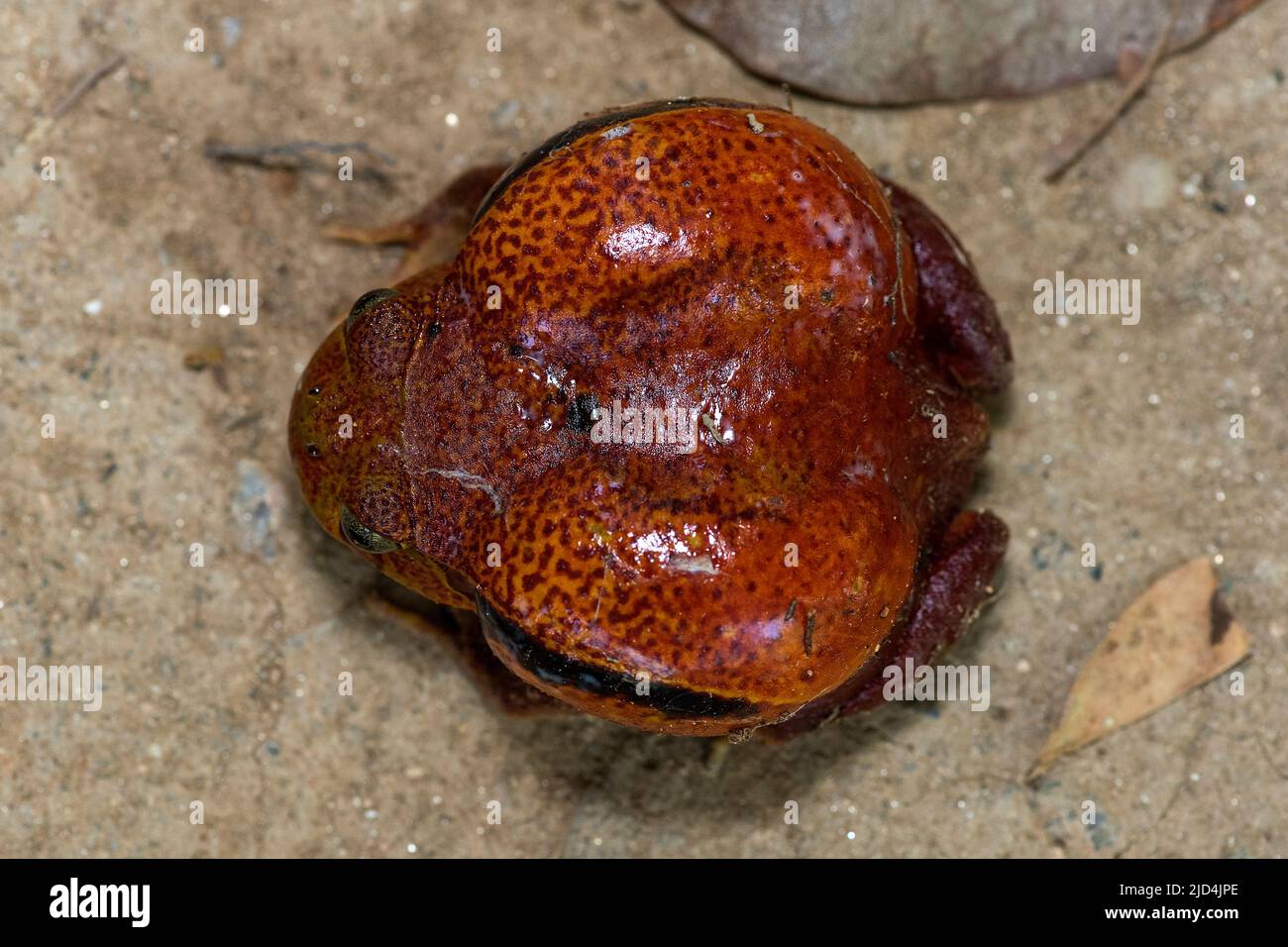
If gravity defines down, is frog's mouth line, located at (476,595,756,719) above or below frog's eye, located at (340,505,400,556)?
below

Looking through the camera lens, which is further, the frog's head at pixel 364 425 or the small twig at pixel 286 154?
the small twig at pixel 286 154

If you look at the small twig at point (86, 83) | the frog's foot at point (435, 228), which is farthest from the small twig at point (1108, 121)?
the small twig at point (86, 83)

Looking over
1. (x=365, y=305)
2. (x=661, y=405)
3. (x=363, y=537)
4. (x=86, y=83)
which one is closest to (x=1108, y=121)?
(x=661, y=405)

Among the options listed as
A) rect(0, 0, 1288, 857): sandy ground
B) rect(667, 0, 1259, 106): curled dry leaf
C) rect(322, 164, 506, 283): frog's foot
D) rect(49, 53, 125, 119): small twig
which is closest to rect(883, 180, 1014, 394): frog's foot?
rect(0, 0, 1288, 857): sandy ground

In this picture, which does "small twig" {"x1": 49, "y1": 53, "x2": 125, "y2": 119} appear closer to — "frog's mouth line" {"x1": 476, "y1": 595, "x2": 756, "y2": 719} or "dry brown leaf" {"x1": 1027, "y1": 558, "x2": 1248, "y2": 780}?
"frog's mouth line" {"x1": 476, "y1": 595, "x2": 756, "y2": 719}

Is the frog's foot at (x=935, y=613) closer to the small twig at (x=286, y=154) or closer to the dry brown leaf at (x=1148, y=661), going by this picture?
the dry brown leaf at (x=1148, y=661)

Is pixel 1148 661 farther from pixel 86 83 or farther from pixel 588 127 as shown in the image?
pixel 86 83
